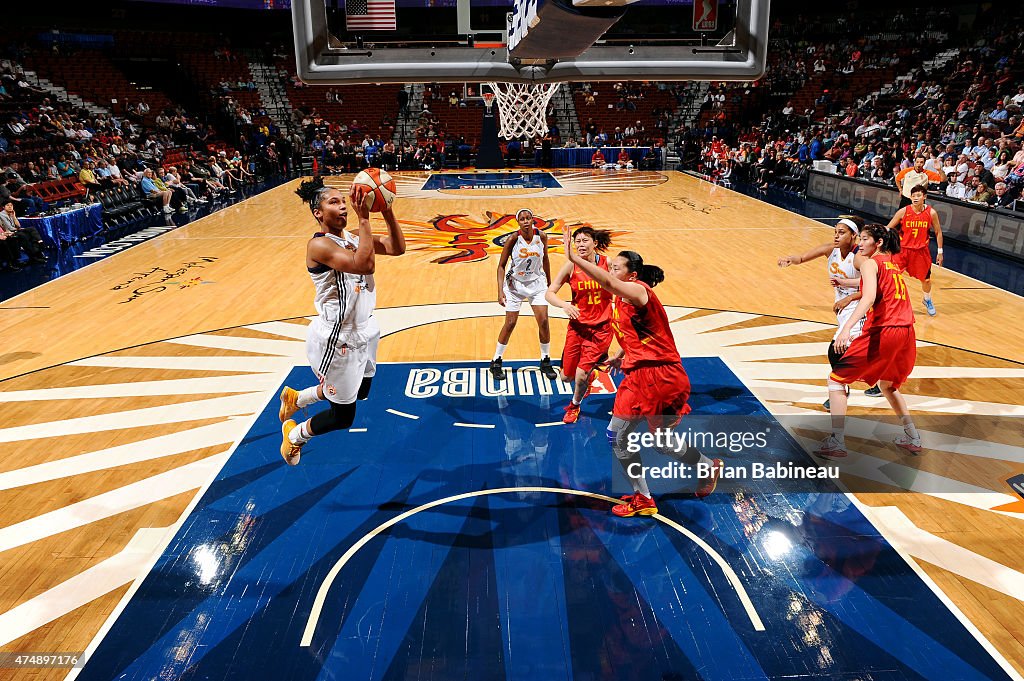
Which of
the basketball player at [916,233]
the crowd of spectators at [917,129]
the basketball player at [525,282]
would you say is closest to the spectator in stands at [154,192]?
the basketball player at [525,282]

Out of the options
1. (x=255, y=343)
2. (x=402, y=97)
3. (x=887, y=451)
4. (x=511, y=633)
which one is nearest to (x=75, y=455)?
(x=255, y=343)

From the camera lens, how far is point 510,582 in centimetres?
426

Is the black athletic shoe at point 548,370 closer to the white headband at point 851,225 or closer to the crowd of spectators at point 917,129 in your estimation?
the white headband at point 851,225

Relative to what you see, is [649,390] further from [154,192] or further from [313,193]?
[154,192]

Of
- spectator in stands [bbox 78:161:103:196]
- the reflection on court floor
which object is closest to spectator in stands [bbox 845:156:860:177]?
the reflection on court floor

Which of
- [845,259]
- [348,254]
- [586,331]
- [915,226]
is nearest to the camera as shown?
[348,254]

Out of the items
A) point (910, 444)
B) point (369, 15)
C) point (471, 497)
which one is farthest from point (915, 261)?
point (369, 15)

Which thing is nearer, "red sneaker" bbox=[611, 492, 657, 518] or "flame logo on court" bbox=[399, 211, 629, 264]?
"red sneaker" bbox=[611, 492, 657, 518]

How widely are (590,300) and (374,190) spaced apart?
8.55ft

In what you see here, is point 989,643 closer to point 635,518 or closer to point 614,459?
point 635,518

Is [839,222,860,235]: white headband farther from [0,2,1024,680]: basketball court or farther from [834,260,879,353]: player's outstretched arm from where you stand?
[0,2,1024,680]: basketball court

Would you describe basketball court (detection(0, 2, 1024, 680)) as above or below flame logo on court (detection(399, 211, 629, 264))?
below

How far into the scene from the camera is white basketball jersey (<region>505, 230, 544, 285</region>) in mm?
6902

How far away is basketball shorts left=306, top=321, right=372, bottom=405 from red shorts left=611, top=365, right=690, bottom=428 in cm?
175
